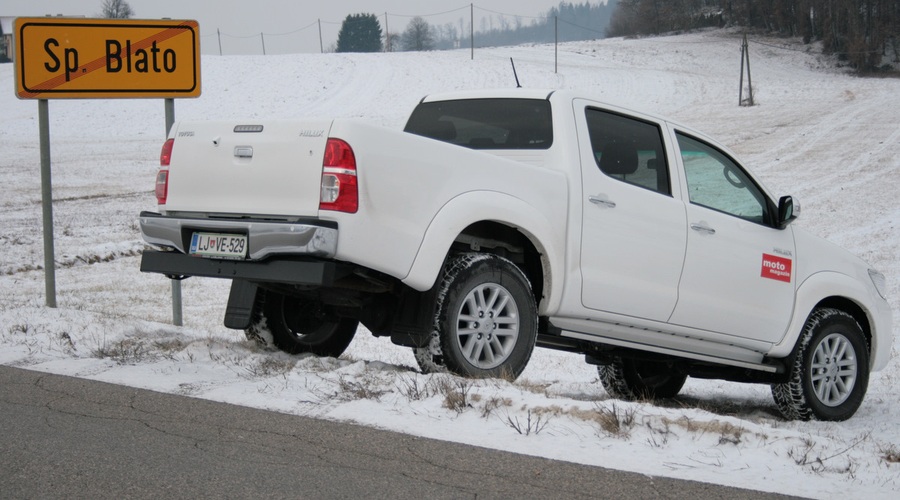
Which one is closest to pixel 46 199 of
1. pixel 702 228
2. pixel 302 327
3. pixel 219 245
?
pixel 302 327

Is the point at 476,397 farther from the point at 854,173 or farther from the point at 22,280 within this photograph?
the point at 854,173

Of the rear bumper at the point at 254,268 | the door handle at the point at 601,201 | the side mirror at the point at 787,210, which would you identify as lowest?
the rear bumper at the point at 254,268

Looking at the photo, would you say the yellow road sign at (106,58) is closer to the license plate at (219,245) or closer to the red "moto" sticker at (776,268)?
the license plate at (219,245)

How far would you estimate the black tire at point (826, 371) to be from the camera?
7.51 meters

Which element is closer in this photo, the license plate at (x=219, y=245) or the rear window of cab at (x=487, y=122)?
the license plate at (x=219, y=245)

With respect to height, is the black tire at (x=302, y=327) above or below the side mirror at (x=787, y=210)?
below

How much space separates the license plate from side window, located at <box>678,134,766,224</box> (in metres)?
3.12

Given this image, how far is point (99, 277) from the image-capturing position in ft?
51.3

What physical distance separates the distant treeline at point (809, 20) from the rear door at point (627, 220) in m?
69.1

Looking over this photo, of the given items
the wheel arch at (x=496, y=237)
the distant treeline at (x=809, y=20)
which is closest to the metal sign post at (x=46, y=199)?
the wheel arch at (x=496, y=237)

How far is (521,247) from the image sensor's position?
21.0 feet

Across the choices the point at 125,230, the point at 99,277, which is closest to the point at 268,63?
the point at 125,230

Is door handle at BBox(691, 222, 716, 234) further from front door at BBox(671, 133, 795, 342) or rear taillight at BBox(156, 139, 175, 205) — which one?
rear taillight at BBox(156, 139, 175, 205)

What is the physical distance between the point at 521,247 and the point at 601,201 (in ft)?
1.84
